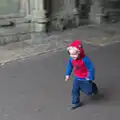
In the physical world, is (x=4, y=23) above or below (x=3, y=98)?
above

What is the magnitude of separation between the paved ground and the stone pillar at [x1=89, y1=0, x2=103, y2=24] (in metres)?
5.45

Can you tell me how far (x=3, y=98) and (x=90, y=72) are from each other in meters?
1.45

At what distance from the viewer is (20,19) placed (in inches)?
359

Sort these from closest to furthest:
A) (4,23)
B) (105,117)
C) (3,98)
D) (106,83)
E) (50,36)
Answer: (105,117) → (3,98) → (106,83) → (4,23) → (50,36)

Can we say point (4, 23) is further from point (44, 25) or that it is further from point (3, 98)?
point (3, 98)

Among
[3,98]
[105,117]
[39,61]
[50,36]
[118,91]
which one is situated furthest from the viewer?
[50,36]

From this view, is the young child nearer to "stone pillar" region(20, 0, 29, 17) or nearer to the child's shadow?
the child's shadow

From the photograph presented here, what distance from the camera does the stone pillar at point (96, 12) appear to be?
1228cm

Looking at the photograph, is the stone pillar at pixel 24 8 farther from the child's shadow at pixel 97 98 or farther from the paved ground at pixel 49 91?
the child's shadow at pixel 97 98

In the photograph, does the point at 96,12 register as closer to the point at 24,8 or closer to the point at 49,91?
the point at 24,8

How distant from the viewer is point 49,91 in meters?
4.87

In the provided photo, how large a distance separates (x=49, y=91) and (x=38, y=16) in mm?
4902

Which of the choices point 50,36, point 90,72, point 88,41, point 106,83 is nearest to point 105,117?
point 90,72

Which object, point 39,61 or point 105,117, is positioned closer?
point 105,117
